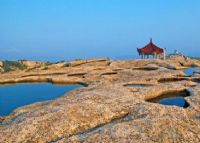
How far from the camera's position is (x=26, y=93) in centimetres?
7119

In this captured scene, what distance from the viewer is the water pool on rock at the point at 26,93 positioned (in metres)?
61.5

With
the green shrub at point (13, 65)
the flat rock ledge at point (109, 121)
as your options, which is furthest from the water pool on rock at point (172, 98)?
the green shrub at point (13, 65)

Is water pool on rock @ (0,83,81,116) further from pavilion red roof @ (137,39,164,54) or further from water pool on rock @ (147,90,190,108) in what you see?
pavilion red roof @ (137,39,164,54)

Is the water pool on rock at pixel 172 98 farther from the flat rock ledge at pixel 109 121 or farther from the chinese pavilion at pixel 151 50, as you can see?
the chinese pavilion at pixel 151 50

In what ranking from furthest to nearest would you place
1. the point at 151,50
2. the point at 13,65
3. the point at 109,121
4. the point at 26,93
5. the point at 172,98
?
the point at 13,65
the point at 151,50
the point at 26,93
the point at 172,98
the point at 109,121

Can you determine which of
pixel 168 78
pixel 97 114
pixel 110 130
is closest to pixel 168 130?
pixel 110 130

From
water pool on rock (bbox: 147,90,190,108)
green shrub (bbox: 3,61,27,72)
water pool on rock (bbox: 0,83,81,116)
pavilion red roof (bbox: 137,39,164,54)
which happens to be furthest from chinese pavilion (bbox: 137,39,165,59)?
water pool on rock (bbox: 147,90,190,108)

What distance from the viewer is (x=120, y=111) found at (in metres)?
43.2

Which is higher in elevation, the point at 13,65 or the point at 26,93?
the point at 13,65

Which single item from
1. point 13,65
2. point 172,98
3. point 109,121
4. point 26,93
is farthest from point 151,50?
point 109,121

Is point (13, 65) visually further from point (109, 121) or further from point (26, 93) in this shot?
point (109, 121)

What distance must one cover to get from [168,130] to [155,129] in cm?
120

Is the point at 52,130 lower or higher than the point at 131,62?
lower

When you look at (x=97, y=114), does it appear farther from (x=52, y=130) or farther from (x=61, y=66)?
(x=61, y=66)
